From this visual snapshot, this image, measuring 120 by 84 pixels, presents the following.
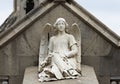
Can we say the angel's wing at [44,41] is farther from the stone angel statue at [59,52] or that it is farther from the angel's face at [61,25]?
the angel's face at [61,25]

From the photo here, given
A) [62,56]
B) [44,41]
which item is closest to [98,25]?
[44,41]

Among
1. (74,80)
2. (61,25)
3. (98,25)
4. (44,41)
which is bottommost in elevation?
(74,80)

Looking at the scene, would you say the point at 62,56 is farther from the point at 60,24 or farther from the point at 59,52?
the point at 60,24

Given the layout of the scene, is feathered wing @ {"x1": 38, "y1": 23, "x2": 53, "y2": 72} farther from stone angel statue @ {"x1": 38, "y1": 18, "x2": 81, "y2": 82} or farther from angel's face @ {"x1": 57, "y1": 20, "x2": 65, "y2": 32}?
angel's face @ {"x1": 57, "y1": 20, "x2": 65, "y2": 32}

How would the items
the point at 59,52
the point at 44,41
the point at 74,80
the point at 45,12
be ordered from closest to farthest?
1. the point at 74,80
2. the point at 59,52
3. the point at 44,41
4. the point at 45,12

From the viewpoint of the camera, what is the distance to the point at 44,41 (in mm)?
13969

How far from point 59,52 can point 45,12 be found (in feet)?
4.21

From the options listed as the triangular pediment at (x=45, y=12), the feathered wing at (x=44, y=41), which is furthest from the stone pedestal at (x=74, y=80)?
the triangular pediment at (x=45, y=12)

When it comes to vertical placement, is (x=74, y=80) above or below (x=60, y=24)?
below

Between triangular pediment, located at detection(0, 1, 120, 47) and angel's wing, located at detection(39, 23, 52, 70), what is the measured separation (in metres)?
0.53

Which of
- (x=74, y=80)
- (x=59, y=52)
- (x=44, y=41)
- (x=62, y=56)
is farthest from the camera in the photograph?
(x=44, y=41)

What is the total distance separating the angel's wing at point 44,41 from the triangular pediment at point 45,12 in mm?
534

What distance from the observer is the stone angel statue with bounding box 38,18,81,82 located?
13047 mm

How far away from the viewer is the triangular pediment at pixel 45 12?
14.3 metres
